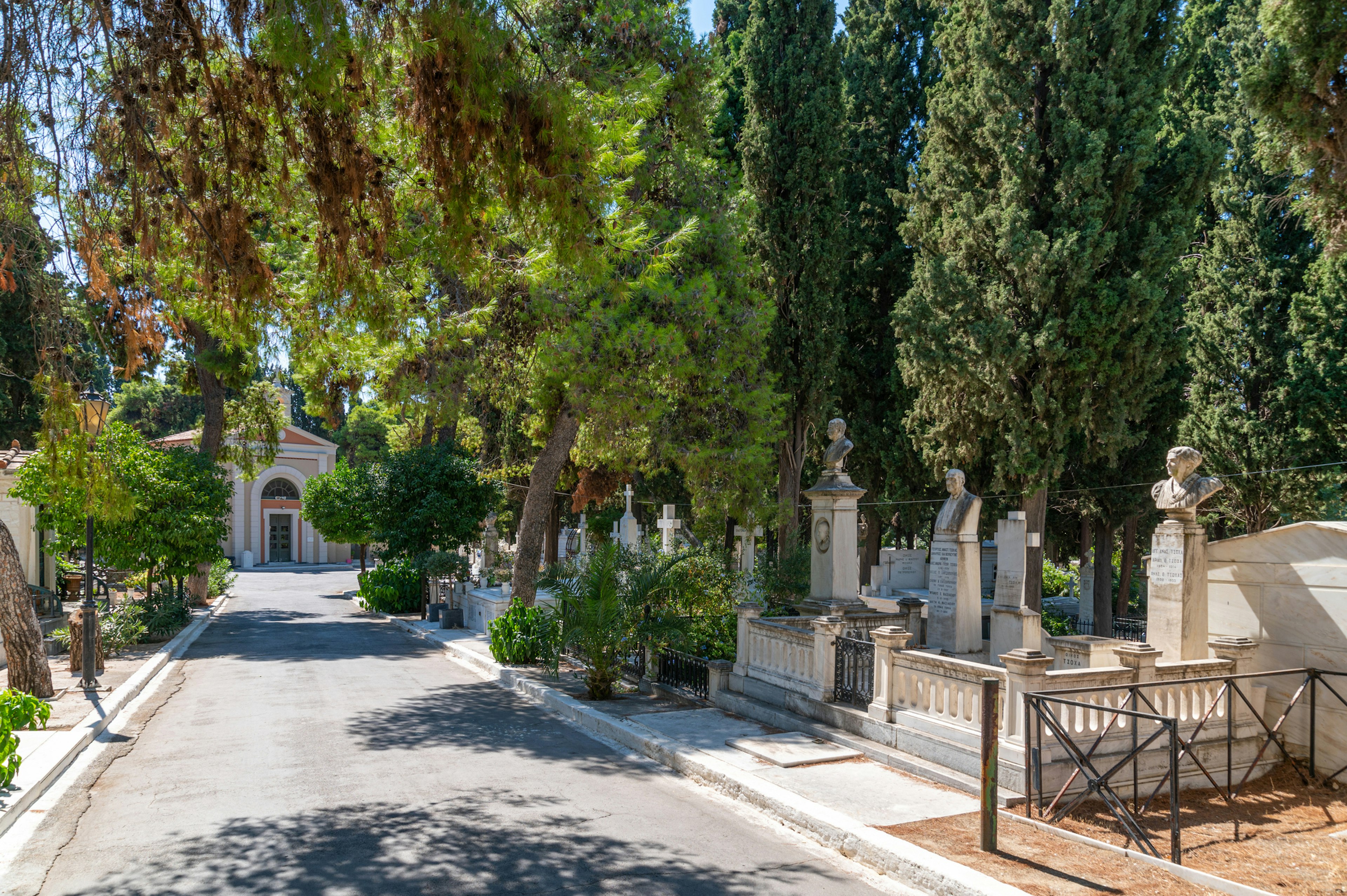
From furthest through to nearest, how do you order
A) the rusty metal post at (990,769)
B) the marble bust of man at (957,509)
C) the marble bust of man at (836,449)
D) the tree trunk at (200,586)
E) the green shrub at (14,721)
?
1. the tree trunk at (200,586)
2. the marble bust of man at (836,449)
3. the marble bust of man at (957,509)
4. the green shrub at (14,721)
5. the rusty metal post at (990,769)

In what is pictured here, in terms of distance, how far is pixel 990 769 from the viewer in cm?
646

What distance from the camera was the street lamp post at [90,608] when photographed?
12945 mm

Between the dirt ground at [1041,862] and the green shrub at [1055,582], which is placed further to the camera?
the green shrub at [1055,582]

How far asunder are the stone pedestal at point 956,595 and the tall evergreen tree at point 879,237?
393 inches

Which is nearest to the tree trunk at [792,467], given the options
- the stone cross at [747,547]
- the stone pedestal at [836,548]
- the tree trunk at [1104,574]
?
the stone cross at [747,547]

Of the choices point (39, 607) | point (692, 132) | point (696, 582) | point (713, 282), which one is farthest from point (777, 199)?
point (39, 607)

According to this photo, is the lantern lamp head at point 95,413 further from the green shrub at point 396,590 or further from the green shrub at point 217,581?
the green shrub at point 217,581

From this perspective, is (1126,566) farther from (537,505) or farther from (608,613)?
(608,613)

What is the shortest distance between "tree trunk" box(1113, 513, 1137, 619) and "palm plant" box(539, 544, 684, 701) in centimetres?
1842

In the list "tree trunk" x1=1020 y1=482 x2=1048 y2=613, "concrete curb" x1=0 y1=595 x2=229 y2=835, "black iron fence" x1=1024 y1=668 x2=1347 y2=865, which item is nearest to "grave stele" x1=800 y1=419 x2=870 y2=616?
"black iron fence" x1=1024 y1=668 x2=1347 y2=865

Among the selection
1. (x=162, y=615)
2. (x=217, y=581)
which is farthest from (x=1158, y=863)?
(x=217, y=581)

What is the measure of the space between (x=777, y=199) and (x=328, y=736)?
17490 mm

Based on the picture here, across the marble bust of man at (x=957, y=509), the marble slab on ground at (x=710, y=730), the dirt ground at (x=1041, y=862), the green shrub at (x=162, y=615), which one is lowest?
the green shrub at (x=162, y=615)

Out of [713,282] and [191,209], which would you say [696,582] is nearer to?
[713,282]
